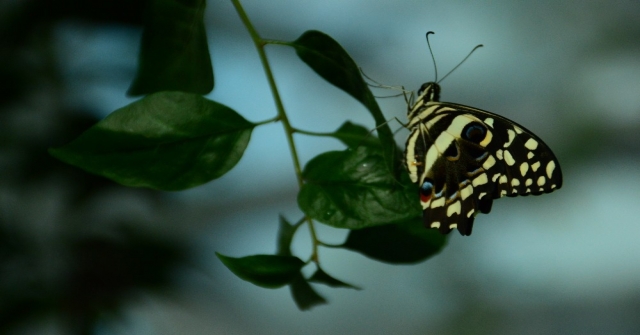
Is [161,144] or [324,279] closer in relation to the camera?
[161,144]

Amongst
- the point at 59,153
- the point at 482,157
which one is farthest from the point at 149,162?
the point at 482,157

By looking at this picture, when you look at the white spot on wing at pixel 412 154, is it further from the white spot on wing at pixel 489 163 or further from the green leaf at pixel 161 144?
the green leaf at pixel 161 144

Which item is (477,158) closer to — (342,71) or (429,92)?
(429,92)

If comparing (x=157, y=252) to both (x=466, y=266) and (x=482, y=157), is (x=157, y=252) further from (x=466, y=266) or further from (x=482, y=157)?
(x=466, y=266)

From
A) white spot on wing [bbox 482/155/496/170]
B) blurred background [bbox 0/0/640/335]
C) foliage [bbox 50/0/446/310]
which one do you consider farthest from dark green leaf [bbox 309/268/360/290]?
blurred background [bbox 0/0/640/335]

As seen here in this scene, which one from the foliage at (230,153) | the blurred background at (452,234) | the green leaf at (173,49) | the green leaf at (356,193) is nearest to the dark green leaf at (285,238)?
the foliage at (230,153)

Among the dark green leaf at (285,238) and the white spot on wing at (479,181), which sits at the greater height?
the white spot on wing at (479,181)

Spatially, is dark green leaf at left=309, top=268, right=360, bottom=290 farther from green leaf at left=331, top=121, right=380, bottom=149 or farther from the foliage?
green leaf at left=331, top=121, right=380, bottom=149

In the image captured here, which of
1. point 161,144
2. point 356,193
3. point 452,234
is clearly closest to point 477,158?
point 356,193
